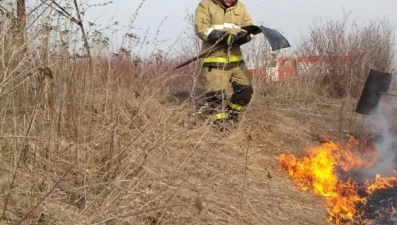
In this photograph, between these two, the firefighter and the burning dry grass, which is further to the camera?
the firefighter

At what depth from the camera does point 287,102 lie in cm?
877

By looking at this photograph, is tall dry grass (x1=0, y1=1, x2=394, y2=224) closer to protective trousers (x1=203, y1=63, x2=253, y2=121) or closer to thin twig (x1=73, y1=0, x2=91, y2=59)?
thin twig (x1=73, y1=0, x2=91, y2=59)

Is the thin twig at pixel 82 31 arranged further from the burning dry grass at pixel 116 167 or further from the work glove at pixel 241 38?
the work glove at pixel 241 38

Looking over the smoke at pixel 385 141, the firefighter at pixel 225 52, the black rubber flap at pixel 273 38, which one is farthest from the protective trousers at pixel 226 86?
the smoke at pixel 385 141

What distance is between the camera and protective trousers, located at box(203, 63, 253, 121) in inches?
248

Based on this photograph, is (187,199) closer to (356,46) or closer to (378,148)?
(378,148)

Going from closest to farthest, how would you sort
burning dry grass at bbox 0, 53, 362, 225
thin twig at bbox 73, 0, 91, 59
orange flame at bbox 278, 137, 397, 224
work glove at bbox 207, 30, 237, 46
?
burning dry grass at bbox 0, 53, 362, 225
thin twig at bbox 73, 0, 91, 59
orange flame at bbox 278, 137, 397, 224
work glove at bbox 207, 30, 237, 46

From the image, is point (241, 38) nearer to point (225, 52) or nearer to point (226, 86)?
point (225, 52)

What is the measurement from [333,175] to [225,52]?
218 centimetres

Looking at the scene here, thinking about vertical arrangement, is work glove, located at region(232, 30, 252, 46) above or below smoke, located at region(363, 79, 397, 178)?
above

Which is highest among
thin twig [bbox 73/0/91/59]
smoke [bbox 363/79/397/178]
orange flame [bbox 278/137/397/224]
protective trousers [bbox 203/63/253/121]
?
thin twig [bbox 73/0/91/59]

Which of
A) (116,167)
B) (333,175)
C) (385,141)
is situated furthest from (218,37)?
(116,167)

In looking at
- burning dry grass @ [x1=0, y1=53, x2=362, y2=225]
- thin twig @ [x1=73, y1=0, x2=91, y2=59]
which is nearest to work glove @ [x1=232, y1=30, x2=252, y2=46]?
burning dry grass @ [x1=0, y1=53, x2=362, y2=225]

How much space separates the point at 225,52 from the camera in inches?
257
